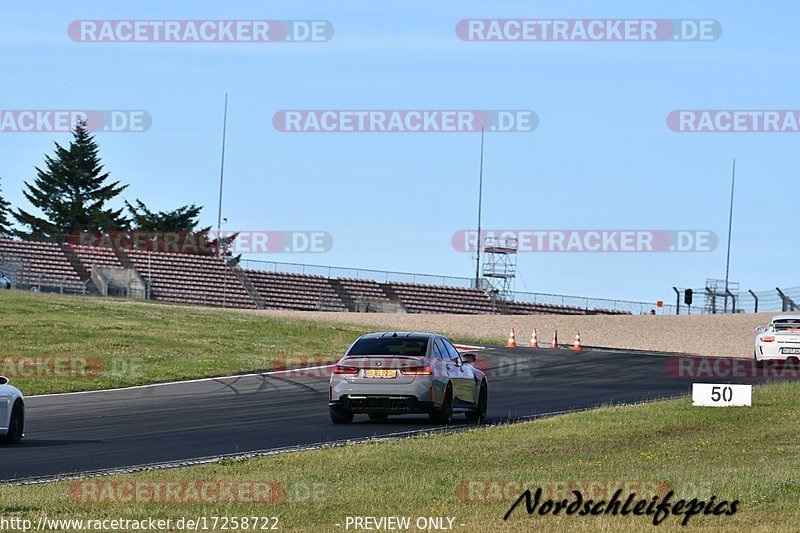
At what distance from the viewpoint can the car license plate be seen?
20.8 m

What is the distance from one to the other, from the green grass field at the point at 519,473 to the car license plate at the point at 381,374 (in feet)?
5.84

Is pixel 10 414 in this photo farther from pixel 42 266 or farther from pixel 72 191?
pixel 72 191

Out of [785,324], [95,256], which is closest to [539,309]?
[95,256]

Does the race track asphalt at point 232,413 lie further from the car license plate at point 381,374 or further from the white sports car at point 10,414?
the car license plate at point 381,374

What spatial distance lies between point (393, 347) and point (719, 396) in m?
5.92

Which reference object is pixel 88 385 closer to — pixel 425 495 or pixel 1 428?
pixel 1 428

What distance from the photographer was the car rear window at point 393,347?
21.1 meters

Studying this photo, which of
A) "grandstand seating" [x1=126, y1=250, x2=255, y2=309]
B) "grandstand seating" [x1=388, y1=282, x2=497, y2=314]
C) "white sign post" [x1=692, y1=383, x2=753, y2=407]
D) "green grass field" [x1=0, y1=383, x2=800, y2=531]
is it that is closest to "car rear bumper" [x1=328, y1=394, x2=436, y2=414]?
"green grass field" [x1=0, y1=383, x2=800, y2=531]

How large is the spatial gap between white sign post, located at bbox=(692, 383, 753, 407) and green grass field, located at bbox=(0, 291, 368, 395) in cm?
1331

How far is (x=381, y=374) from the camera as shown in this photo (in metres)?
20.8

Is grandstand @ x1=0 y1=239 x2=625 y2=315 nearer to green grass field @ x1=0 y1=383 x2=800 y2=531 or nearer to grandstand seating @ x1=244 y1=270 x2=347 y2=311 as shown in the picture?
grandstand seating @ x1=244 y1=270 x2=347 y2=311

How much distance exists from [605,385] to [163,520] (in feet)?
76.1

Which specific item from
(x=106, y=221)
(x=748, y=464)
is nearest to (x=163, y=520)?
(x=748, y=464)

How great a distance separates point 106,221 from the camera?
102625 millimetres
